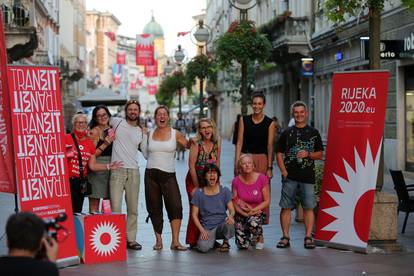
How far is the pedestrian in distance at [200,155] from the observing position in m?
Answer: 10.1

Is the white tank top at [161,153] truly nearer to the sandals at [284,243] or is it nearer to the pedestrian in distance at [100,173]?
the pedestrian in distance at [100,173]

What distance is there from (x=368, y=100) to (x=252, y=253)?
2196mm

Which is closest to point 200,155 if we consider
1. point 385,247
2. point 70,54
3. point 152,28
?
point 385,247

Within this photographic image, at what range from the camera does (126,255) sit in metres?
9.50

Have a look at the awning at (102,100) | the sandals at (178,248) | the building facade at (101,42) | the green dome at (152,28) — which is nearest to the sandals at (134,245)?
the sandals at (178,248)

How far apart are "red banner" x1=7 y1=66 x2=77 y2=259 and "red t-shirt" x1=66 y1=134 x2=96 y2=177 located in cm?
72

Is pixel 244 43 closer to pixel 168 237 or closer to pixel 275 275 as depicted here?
pixel 168 237

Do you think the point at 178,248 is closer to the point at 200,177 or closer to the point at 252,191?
the point at 200,177

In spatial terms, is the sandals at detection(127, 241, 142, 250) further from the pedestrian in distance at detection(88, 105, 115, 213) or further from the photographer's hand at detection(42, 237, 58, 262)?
the photographer's hand at detection(42, 237, 58, 262)

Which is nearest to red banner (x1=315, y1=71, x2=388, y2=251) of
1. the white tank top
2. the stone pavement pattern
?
the stone pavement pattern

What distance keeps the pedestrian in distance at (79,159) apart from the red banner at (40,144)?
0.73 m

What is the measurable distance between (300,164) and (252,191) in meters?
0.65

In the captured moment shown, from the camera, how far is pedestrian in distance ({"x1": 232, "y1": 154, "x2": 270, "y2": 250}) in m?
9.98

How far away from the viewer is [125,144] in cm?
1005
